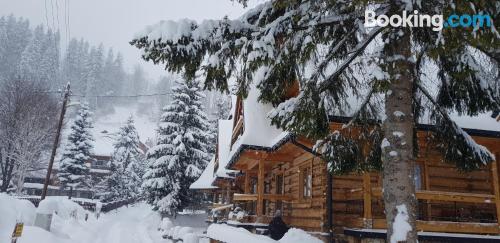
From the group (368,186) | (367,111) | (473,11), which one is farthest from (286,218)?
(473,11)

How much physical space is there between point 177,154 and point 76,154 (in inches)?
807

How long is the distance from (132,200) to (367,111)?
58261mm

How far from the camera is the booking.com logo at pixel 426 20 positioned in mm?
4590

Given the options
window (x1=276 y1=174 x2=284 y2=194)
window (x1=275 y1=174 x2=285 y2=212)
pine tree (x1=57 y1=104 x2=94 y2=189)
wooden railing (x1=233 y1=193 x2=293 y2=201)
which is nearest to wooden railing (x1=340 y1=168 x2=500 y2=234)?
wooden railing (x1=233 y1=193 x2=293 y2=201)

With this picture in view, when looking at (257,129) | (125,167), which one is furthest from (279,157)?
(125,167)

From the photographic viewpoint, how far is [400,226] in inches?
222

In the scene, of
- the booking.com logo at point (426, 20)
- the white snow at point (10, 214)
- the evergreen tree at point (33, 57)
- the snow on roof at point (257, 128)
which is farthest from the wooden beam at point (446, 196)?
the evergreen tree at point (33, 57)

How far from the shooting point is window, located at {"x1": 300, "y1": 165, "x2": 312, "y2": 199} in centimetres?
1312

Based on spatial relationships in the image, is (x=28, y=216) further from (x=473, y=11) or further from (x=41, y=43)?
(x=41, y=43)

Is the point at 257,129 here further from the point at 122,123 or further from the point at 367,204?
the point at 122,123

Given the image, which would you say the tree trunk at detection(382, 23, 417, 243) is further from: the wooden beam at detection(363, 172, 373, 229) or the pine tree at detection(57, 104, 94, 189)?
the pine tree at detection(57, 104, 94, 189)

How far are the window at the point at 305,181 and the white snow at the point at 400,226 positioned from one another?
7.13m

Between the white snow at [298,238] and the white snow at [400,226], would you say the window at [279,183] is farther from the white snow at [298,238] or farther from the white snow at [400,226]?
the white snow at [400,226]

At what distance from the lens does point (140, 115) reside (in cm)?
14200
